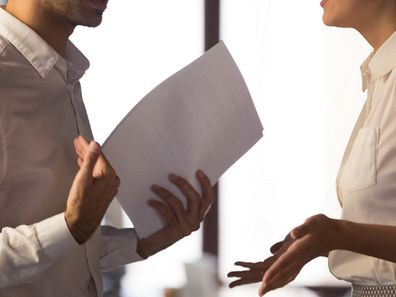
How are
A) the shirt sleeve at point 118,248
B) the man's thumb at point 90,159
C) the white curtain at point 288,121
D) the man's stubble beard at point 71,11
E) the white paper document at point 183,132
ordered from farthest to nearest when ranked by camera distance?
the white curtain at point 288,121
the shirt sleeve at point 118,248
the man's stubble beard at point 71,11
the white paper document at point 183,132
the man's thumb at point 90,159

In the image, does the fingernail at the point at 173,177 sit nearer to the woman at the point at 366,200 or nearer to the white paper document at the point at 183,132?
the white paper document at the point at 183,132

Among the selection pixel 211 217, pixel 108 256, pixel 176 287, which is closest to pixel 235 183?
pixel 211 217

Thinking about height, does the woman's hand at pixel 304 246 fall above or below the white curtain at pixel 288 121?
above

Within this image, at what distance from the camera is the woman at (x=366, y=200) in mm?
1323

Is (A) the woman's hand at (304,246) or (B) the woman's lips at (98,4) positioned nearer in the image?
(A) the woman's hand at (304,246)

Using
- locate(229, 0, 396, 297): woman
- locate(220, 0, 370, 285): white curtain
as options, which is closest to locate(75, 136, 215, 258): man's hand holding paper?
locate(229, 0, 396, 297): woman

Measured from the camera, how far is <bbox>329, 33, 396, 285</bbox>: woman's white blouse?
150 centimetres

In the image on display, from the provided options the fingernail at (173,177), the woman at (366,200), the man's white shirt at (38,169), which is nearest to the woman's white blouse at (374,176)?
the woman at (366,200)

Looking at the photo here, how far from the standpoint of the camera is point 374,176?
1509 mm

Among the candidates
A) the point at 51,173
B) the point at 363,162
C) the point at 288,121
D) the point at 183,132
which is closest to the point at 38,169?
the point at 51,173

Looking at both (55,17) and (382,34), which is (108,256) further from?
(382,34)

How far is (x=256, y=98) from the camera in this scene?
3953mm

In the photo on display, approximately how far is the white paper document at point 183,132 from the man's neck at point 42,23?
265mm

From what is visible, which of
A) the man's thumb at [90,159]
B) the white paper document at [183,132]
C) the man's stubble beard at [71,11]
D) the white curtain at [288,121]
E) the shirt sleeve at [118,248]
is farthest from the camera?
the white curtain at [288,121]
